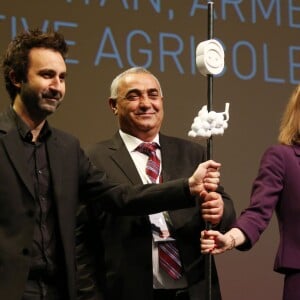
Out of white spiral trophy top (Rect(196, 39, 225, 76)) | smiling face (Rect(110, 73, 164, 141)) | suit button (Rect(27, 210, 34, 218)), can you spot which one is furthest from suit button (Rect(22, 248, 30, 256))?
smiling face (Rect(110, 73, 164, 141))

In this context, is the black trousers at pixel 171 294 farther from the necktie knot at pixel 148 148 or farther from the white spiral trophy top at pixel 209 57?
the white spiral trophy top at pixel 209 57

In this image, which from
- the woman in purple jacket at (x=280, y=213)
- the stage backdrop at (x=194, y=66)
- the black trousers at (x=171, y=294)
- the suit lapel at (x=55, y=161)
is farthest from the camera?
the stage backdrop at (x=194, y=66)

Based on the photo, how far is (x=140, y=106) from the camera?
3.26 metres

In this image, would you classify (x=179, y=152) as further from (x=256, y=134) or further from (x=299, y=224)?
(x=256, y=134)

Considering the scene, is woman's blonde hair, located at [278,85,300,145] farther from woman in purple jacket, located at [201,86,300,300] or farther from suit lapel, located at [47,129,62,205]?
suit lapel, located at [47,129,62,205]

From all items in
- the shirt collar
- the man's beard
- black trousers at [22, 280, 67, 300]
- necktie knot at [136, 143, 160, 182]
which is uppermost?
the man's beard

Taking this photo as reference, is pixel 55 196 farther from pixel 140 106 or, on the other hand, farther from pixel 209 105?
pixel 140 106

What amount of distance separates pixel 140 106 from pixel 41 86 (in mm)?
702

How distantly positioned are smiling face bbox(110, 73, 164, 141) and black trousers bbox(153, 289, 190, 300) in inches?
24.8

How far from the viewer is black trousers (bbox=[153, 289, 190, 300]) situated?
118 inches

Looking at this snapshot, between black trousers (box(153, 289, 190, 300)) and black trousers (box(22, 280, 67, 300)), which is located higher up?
black trousers (box(22, 280, 67, 300))

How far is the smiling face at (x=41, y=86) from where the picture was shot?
263 cm

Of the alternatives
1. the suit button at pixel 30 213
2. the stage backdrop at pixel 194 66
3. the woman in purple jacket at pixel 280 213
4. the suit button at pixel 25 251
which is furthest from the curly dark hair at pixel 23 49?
the stage backdrop at pixel 194 66

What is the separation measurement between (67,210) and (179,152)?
0.73m
